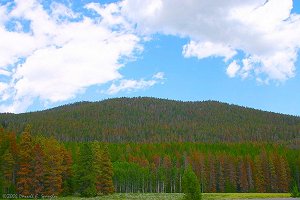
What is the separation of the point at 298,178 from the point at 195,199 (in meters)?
111

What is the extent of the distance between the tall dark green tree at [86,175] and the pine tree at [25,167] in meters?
14.5

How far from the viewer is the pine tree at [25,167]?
9006cm

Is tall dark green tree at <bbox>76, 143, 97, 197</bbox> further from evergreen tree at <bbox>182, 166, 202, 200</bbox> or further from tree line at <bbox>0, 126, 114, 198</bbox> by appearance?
evergreen tree at <bbox>182, 166, 202, 200</bbox>

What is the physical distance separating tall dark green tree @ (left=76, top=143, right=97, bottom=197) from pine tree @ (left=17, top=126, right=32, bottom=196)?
14.5 metres

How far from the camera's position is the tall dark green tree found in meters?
101

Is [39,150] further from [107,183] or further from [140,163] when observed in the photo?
[140,163]

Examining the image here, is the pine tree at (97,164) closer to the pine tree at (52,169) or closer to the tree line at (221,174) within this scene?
the pine tree at (52,169)

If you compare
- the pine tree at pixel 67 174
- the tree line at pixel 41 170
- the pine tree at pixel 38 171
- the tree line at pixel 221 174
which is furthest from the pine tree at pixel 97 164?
the tree line at pixel 221 174

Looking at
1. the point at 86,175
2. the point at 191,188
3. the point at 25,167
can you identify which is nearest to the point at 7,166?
the point at 25,167

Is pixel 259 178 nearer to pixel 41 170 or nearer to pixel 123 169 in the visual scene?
pixel 123 169

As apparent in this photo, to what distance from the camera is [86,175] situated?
4038 inches

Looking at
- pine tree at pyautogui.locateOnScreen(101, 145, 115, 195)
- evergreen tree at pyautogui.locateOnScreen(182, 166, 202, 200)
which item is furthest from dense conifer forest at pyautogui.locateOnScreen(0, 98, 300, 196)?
evergreen tree at pyautogui.locateOnScreen(182, 166, 202, 200)

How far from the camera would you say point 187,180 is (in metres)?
53.2

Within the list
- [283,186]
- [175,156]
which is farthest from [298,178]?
[175,156]
